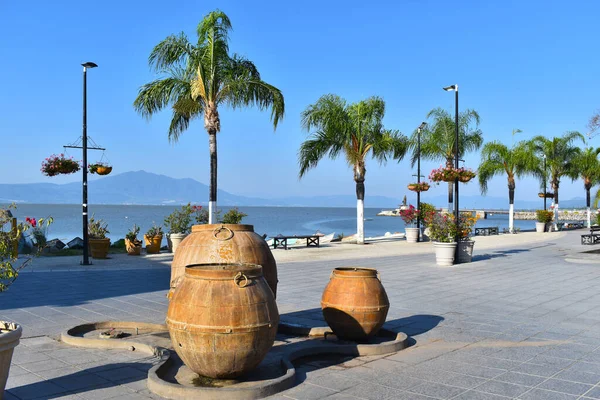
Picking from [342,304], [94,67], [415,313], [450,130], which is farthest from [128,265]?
[450,130]

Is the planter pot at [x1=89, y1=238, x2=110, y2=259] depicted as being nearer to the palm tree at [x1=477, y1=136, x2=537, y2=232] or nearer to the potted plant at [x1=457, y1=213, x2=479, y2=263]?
the potted plant at [x1=457, y1=213, x2=479, y2=263]

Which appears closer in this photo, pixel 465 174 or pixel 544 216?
pixel 465 174

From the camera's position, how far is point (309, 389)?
486cm

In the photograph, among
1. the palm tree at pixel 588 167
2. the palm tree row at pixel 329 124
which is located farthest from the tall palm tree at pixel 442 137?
the palm tree at pixel 588 167

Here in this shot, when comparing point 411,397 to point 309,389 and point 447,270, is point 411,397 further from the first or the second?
point 447,270

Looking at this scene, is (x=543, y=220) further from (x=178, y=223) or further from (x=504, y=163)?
(x=178, y=223)

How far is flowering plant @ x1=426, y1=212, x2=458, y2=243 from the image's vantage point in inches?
658

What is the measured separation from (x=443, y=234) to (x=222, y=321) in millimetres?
13352

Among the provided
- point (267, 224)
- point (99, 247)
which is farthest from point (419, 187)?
point (267, 224)

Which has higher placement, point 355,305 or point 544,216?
point 544,216

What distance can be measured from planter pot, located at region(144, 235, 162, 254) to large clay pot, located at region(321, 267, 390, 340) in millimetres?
14276

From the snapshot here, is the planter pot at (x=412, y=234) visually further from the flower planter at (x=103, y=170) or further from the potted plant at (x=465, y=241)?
the flower planter at (x=103, y=170)

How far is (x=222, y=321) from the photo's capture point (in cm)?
455

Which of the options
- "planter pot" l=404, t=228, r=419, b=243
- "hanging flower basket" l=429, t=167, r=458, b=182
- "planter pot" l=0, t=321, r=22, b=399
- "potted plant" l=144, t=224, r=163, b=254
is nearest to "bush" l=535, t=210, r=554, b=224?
"planter pot" l=404, t=228, r=419, b=243
